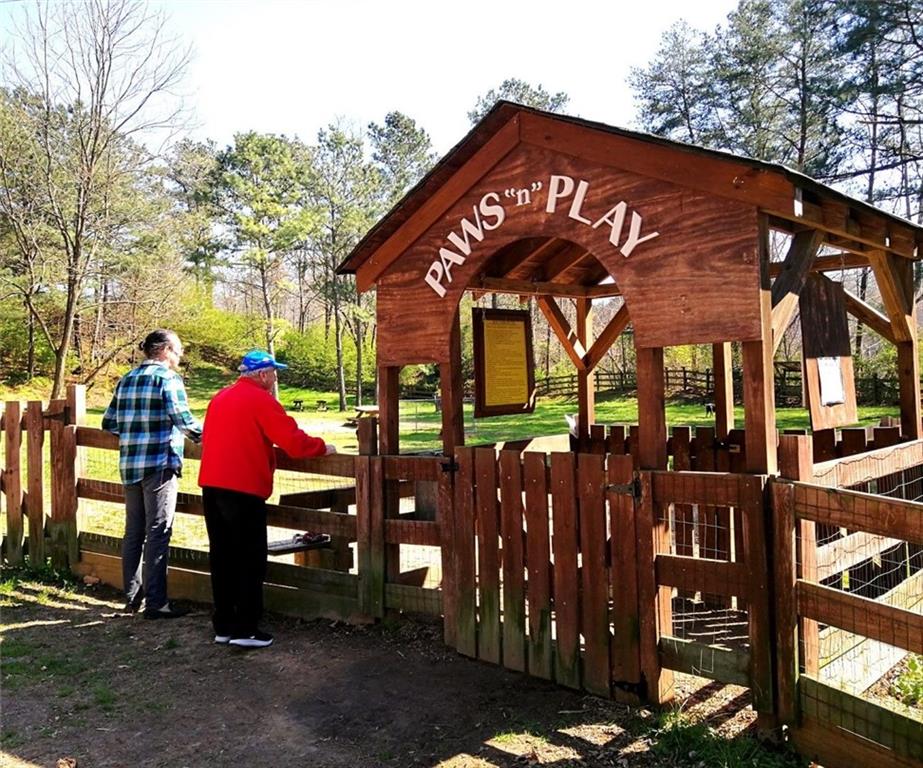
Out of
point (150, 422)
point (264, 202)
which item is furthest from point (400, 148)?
point (150, 422)

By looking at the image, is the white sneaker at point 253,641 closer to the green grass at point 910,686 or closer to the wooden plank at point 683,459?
the wooden plank at point 683,459

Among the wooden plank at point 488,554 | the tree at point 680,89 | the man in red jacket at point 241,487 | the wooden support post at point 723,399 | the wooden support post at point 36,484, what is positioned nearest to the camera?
the wooden plank at point 488,554

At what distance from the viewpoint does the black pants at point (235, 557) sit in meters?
5.31

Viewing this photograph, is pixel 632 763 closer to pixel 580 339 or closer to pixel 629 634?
pixel 629 634

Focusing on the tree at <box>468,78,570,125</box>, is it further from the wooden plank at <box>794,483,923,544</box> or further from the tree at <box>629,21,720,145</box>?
the wooden plank at <box>794,483,923,544</box>

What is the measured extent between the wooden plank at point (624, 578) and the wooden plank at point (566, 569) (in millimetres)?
229

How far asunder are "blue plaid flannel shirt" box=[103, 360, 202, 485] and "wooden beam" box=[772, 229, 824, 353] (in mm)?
4126

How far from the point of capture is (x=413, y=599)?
211 inches

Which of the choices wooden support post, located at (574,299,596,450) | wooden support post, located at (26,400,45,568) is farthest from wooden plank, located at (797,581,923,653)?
wooden support post, located at (26,400,45,568)

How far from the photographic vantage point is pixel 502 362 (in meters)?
6.45

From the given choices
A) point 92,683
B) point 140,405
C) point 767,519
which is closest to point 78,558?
point 140,405

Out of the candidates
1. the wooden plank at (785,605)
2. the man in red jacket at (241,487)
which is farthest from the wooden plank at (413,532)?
the wooden plank at (785,605)

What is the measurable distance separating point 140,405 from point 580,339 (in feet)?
13.5

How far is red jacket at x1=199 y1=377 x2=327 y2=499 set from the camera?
5.29 metres
